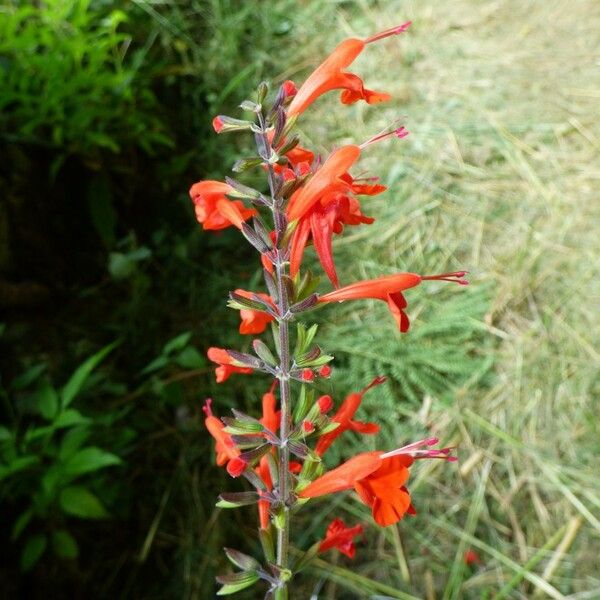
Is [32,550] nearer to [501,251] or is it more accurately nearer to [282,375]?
[282,375]

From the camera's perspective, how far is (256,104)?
0.69 m

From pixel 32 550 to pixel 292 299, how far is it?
0.80 meters

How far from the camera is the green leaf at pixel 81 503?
1.17 meters

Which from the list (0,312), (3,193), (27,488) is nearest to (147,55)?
(3,193)

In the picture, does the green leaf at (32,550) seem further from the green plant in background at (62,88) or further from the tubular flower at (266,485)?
the green plant in background at (62,88)

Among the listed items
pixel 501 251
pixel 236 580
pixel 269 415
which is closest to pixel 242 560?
pixel 236 580

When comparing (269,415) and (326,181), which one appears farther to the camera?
(269,415)

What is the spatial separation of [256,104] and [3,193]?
111cm

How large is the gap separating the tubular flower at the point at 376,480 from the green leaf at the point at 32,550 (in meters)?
0.69

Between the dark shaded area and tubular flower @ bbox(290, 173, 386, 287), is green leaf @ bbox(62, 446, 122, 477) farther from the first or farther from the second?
tubular flower @ bbox(290, 173, 386, 287)

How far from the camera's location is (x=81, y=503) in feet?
3.86

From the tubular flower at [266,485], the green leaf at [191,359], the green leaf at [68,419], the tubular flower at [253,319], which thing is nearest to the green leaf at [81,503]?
the green leaf at [68,419]

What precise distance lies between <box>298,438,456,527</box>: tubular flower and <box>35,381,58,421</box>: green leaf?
0.63m

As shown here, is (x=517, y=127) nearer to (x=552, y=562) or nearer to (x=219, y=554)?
(x=552, y=562)
